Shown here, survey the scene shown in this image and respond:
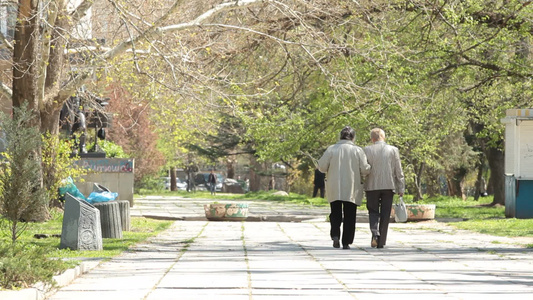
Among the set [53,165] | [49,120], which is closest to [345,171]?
[53,165]

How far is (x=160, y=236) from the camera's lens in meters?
16.8

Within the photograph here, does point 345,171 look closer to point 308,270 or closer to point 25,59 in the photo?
point 308,270

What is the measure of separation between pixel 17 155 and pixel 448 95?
18192 millimetres

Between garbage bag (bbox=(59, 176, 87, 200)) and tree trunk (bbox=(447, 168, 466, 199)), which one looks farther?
tree trunk (bbox=(447, 168, 466, 199))

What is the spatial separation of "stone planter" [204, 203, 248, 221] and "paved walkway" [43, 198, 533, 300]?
254 inches

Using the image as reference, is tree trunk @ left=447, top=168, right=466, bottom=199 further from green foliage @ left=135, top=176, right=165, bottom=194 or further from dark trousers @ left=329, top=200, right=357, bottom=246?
dark trousers @ left=329, top=200, right=357, bottom=246

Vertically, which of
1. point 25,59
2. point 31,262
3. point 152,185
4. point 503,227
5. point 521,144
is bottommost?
point 503,227

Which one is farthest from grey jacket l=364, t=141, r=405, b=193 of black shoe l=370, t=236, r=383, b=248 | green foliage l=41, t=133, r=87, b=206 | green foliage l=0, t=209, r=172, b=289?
green foliage l=41, t=133, r=87, b=206

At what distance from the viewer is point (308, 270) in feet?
33.3

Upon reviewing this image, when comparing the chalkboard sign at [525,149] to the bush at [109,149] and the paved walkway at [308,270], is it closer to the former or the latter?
the paved walkway at [308,270]

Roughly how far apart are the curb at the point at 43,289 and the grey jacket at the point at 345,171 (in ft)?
14.7

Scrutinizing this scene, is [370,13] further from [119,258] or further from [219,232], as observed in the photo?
[119,258]

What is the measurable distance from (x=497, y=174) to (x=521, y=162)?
10.1 metres

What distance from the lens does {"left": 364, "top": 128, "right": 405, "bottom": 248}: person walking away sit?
13.5 metres
